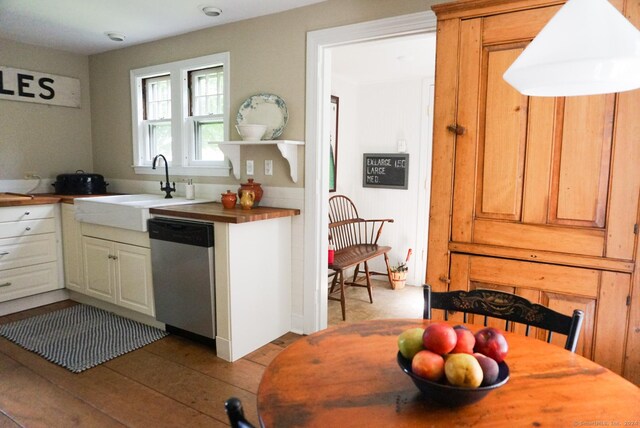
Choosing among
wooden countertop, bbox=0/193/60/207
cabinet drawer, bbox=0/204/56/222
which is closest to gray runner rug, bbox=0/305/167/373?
cabinet drawer, bbox=0/204/56/222

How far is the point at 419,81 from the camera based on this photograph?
13.9 ft

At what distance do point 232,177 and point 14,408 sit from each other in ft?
6.43

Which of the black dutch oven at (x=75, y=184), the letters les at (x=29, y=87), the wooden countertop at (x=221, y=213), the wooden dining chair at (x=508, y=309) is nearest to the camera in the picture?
the wooden dining chair at (x=508, y=309)

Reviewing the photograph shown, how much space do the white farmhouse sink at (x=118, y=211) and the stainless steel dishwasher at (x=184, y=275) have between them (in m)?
0.10

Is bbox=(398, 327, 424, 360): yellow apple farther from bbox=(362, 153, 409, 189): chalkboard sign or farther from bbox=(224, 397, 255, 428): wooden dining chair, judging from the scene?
bbox=(362, 153, 409, 189): chalkboard sign

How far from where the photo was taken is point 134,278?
307 centimetres

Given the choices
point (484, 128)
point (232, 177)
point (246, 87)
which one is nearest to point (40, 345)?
point (232, 177)

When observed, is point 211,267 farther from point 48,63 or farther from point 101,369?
point 48,63

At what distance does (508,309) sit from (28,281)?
366 centimetres

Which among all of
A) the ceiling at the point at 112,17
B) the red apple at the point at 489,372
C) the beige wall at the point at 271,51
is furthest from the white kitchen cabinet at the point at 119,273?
the red apple at the point at 489,372

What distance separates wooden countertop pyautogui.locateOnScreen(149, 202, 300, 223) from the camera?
2518 mm

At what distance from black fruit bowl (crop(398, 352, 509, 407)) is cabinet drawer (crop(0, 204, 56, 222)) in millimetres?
3524

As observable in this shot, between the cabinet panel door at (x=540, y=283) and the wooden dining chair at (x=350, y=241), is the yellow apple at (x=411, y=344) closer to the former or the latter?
the cabinet panel door at (x=540, y=283)

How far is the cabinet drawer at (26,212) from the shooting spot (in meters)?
3.23
